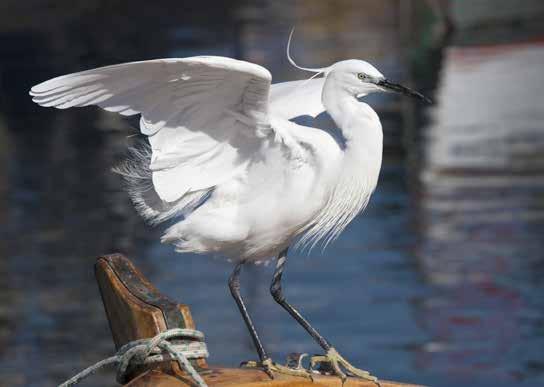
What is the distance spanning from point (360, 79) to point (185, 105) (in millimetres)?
617

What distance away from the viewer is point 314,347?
8.30 m

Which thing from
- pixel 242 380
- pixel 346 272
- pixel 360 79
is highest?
pixel 346 272

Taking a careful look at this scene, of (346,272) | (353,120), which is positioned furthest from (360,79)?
(346,272)

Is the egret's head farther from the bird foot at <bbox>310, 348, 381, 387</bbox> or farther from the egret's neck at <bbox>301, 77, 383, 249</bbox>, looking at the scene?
the bird foot at <bbox>310, 348, 381, 387</bbox>

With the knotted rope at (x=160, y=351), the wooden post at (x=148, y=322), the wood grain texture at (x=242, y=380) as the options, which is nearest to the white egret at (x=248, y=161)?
the wood grain texture at (x=242, y=380)

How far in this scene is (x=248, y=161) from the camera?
4352 millimetres

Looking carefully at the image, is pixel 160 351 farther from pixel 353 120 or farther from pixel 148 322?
pixel 353 120

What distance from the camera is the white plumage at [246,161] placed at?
4109 millimetres

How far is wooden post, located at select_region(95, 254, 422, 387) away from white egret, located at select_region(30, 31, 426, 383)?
0.78 ft

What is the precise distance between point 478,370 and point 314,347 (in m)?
1.10

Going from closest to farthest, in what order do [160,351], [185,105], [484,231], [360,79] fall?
[160,351]
[185,105]
[360,79]
[484,231]

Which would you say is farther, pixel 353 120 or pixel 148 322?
pixel 353 120

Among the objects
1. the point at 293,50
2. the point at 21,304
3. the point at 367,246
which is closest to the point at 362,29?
the point at 293,50

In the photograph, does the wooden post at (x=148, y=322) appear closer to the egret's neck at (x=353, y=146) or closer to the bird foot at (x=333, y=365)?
the bird foot at (x=333, y=365)
